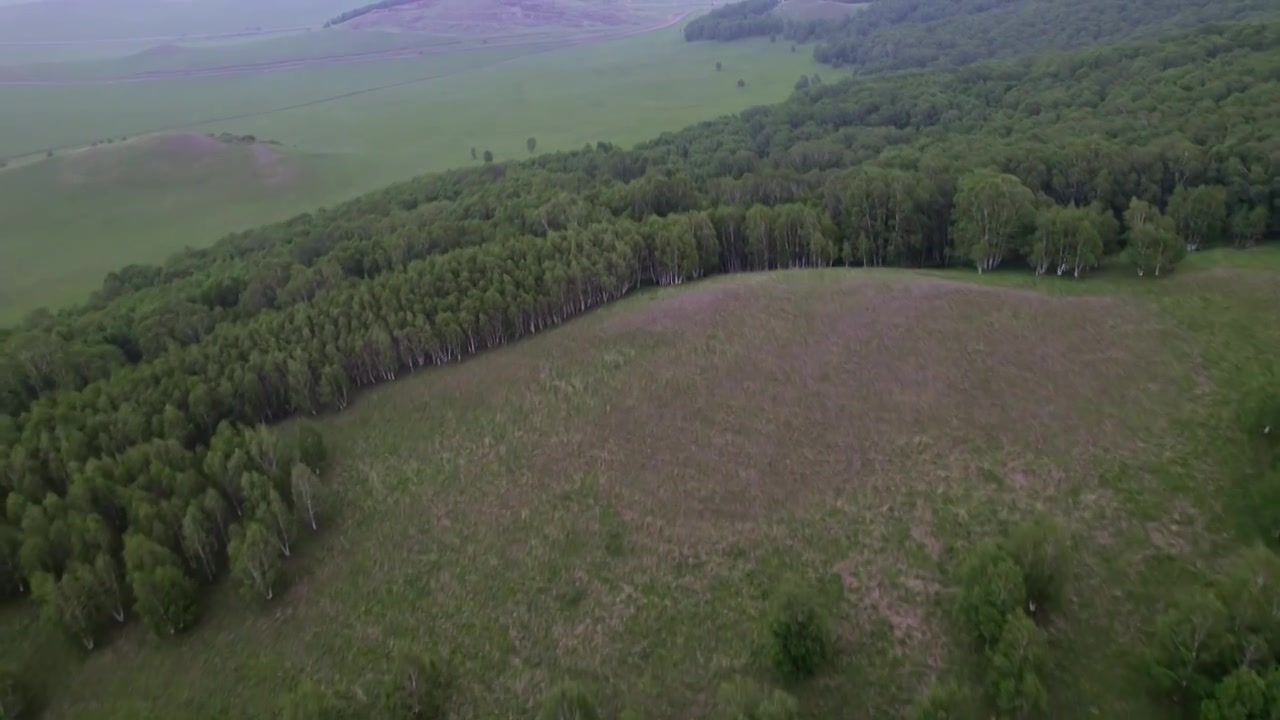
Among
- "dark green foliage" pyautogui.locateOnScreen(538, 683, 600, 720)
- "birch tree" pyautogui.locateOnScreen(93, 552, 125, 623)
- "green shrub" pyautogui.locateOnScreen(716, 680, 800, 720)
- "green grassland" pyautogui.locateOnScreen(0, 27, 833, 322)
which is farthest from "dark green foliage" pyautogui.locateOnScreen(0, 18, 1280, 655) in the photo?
"green shrub" pyautogui.locateOnScreen(716, 680, 800, 720)

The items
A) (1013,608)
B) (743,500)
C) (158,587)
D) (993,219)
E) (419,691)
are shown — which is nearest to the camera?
(1013,608)

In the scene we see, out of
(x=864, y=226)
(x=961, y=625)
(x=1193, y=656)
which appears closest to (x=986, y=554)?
(x=961, y=625)

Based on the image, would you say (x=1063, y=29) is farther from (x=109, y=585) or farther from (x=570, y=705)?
(x=109, y=585)

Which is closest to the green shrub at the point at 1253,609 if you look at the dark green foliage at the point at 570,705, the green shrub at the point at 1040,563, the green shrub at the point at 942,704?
the green shrub at the point at 1040,563

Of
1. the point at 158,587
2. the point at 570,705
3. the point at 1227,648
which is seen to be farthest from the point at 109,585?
the point at 1227,648

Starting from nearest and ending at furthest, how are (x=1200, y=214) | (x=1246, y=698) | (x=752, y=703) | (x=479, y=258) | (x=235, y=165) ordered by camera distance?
(x=1246, y=698) < (x=752, y=703) < (x=479, y=258) < (x=1200, y=214) < (x=235, y=165)

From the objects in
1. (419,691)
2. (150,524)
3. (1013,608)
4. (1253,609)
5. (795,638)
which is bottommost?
(419,691)

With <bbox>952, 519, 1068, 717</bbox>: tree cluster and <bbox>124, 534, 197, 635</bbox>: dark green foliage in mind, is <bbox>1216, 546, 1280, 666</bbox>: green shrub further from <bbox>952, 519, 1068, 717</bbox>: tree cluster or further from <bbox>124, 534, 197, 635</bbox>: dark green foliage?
<bbox>124, 534, 197, 635</bbox>: dark green foliage
